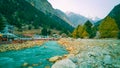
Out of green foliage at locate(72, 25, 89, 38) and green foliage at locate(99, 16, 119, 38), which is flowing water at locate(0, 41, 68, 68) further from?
green foliage at locate(72, 25, 89, 38)

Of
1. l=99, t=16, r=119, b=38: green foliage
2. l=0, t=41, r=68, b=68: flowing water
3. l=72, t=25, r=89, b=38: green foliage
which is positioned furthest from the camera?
l=72, t=25, r=89, b=38: green foliage

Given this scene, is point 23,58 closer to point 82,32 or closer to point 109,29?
point 109,29

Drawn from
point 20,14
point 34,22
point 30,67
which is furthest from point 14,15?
point 30,67

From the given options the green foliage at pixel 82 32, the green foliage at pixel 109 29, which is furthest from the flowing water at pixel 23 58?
the green foliage at pixel 82 32

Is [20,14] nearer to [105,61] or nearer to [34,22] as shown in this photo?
[34,22]

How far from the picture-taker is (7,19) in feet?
531

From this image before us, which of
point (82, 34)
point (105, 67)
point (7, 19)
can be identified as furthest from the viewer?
point (7, 19)

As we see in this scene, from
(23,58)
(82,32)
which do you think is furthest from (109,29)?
(23,58)

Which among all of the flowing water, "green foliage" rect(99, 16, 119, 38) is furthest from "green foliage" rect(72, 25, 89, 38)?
the flowing water

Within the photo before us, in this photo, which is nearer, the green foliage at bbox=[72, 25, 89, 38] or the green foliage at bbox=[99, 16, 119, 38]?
the green foliage at bbox=[99, 16, 119, 38]

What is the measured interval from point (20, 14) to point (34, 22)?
17840 millimetres

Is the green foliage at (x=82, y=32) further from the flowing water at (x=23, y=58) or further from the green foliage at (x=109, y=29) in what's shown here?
the flowing water at (x=23, y=58)

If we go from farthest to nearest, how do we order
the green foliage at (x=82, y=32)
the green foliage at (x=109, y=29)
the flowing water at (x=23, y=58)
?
1. the green foliage at (x=82, y=32)
2. the green foliage at (x=109, y=29)
3. the flowing water at (x=23, y=58)

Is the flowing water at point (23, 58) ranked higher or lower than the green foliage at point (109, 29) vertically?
lower
